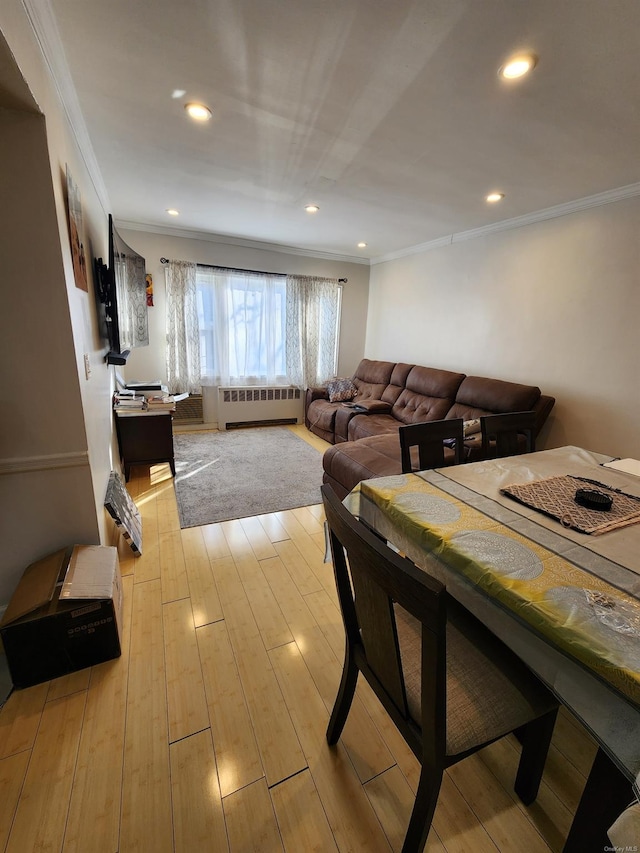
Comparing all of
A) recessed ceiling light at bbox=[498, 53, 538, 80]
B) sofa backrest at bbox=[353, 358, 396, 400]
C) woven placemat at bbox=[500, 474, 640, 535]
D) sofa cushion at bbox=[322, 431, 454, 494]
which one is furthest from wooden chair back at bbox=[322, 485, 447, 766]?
sofa backrest at bbox=[353, 358, 396, 400]

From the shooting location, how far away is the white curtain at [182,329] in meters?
4.13

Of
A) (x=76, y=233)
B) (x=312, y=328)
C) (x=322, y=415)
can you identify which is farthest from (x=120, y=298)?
(x=312, y=328)

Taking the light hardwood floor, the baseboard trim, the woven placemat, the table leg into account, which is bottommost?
the light hardwood floor

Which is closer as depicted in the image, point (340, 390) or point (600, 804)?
point (600, 804)

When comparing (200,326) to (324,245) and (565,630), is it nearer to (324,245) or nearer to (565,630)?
(324,245)

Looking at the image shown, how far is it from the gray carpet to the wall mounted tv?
4.03 feet

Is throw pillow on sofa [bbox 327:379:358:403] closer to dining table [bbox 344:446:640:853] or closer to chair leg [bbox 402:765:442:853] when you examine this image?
dining table [bbox 344:446:640:853]

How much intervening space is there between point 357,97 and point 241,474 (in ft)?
9.29

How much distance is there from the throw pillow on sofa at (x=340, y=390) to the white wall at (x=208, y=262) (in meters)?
0.87

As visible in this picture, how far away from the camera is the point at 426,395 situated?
155 inches

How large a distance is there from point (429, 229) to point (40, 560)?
4142mm

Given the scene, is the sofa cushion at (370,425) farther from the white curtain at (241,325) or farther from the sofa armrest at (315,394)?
the white curtain at (241,325)

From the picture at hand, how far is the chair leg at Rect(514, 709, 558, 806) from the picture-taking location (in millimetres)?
994

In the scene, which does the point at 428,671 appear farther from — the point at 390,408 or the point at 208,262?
the point at 208,262
